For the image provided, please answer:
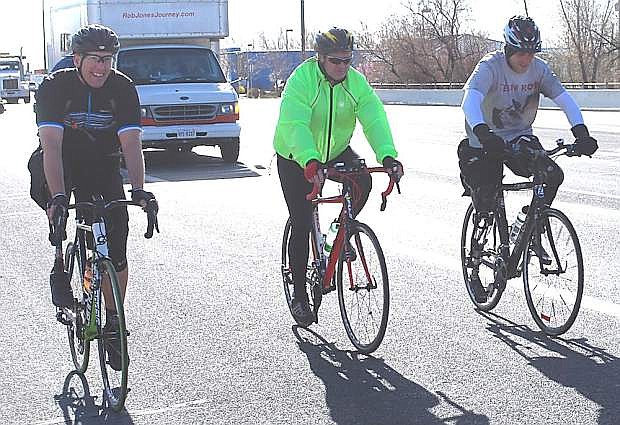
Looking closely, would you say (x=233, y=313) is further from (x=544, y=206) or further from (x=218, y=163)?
(x=218, y=163)

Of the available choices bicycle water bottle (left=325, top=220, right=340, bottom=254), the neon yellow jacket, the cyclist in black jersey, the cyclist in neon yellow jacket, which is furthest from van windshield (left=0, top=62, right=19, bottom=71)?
the cyclist in black jersey

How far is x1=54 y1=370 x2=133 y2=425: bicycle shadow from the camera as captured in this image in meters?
5.42

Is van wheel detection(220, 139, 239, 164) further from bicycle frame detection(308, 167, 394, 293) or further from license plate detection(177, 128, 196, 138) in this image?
bicycle frame detection(308, 167, 394, 293)

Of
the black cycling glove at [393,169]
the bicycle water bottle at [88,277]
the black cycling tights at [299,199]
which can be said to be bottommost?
the bicycle water bottle at [88,277]

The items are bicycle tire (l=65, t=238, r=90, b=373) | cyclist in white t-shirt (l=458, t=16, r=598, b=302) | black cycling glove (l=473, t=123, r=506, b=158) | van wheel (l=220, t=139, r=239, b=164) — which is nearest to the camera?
bicycle tire (l=65, t=238, r=90, b=373)

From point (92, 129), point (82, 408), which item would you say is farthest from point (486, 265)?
point (82, 408)

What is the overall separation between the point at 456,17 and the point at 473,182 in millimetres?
68134

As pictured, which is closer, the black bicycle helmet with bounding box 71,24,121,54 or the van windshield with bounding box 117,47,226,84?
the black bicycle helmet with bounding box 71,24,121,54

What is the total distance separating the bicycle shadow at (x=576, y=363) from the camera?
5.52m

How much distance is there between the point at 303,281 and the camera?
7.04m

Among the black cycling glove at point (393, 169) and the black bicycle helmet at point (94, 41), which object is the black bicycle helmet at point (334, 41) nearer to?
the black cycling glove at point (393, 169)

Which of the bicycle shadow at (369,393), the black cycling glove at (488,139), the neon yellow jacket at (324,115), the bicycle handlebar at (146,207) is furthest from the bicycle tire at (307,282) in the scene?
the bicycle handlebar at (146,207)

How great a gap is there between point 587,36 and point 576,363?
6299 cm

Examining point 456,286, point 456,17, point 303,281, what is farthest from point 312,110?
point 456,17
